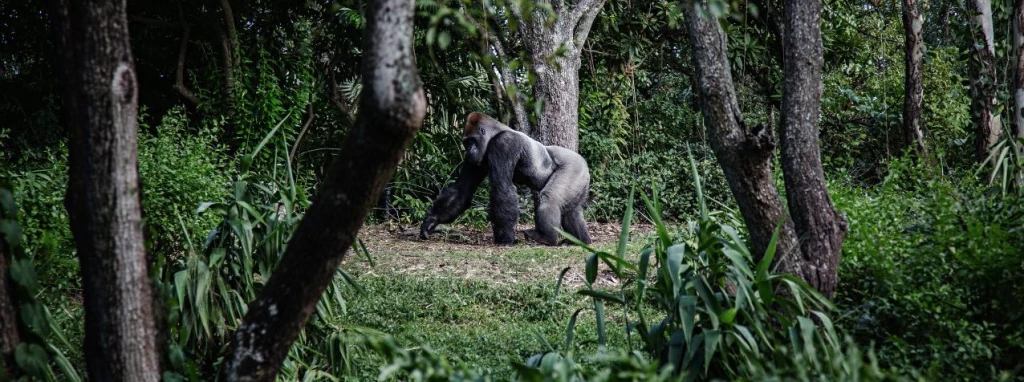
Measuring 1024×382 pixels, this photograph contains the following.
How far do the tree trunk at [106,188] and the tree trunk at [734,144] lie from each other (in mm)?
2018

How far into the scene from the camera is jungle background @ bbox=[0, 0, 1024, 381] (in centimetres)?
307

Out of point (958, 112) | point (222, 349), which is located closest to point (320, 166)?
point (222, 349)

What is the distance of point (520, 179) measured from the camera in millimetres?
7980

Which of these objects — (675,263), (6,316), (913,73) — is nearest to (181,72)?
(913,73)

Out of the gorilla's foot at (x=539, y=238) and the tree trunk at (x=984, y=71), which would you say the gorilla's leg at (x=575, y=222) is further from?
the tree trunk at (x=984, y=71)

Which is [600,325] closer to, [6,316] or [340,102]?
[6,316]

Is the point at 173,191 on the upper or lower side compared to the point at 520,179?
upper

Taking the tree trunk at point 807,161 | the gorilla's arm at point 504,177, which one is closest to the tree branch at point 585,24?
the gorilla's arm at point 504,177

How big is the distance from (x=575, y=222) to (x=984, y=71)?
3437 millimetres

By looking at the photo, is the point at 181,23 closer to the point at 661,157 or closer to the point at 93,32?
the point at 661,157

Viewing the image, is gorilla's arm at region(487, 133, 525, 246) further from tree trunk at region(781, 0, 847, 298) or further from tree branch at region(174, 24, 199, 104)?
tree trunk at region(781, 0, 847, 298)

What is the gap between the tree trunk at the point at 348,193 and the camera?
7.13 ft

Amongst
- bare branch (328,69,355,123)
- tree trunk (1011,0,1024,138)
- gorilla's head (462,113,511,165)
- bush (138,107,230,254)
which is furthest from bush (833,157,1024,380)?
bare branch (328,69,355,123)

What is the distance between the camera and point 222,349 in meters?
3.56
